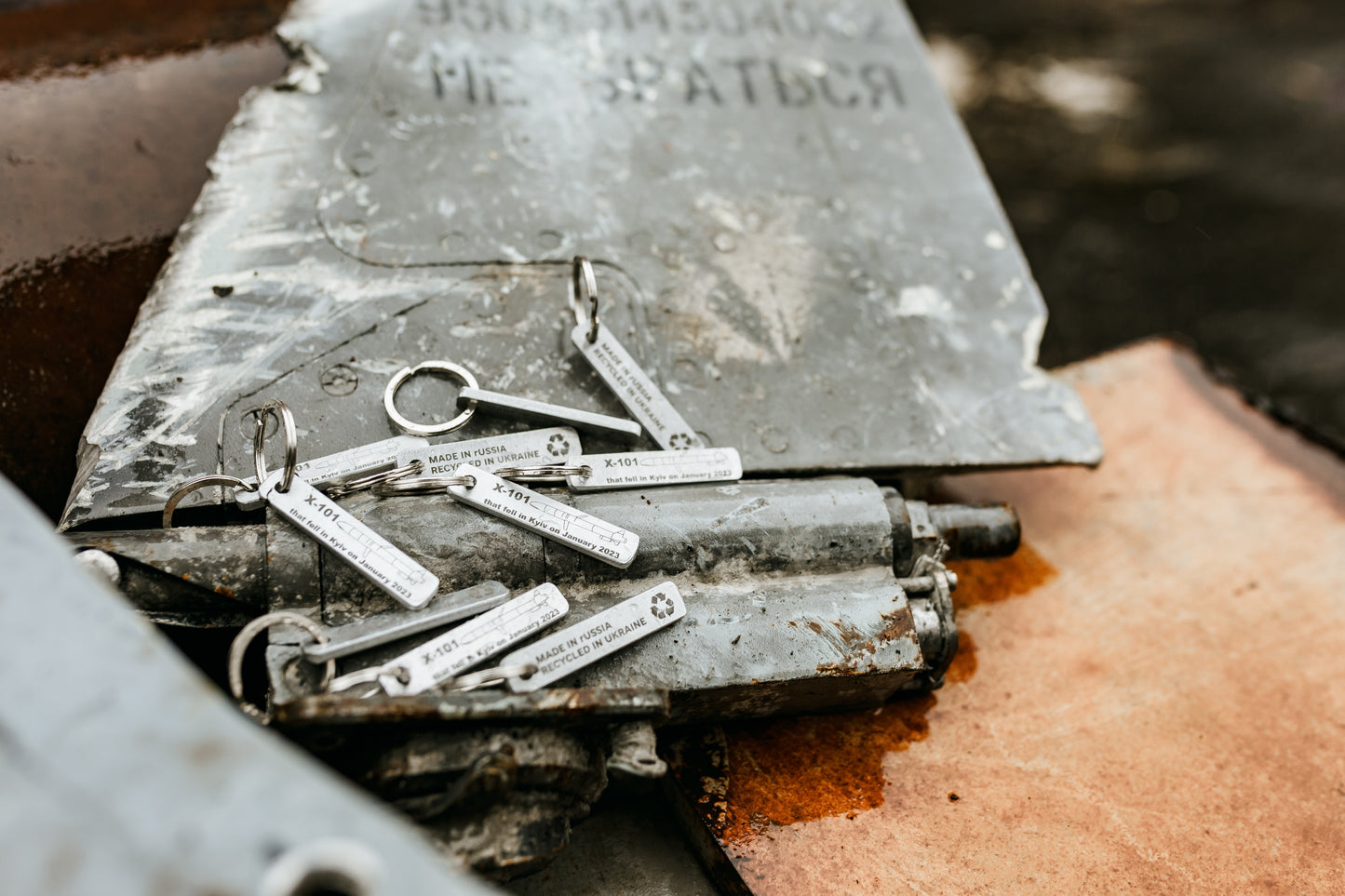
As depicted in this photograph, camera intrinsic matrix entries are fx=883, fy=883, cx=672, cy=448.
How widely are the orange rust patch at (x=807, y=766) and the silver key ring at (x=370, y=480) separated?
0.45 meters

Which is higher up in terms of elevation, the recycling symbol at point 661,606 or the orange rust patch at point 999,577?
the recycling symbol at point 661,606

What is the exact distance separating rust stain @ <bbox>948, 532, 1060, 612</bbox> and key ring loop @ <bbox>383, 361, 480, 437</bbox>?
70 centimetres

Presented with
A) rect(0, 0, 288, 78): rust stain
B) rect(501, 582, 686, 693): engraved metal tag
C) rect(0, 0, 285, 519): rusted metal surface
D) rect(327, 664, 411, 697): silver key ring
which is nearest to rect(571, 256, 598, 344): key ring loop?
rect(501, 582, 686, 693): engraved metal tag

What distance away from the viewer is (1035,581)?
125cm

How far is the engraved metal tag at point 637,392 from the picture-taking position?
1.04 metres

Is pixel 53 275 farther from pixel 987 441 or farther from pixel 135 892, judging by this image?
pixel 987 441

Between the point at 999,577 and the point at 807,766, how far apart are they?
17.9 inches

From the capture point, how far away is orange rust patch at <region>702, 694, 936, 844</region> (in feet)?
3.05

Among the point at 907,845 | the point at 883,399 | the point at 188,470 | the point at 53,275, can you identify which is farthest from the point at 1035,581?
the point at 53,275

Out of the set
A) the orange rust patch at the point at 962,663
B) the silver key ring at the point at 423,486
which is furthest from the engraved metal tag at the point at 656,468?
the orange rust patch at the point at 962,663

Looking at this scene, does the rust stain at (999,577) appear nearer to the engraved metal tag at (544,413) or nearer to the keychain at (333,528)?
the engraved metal tag at (544,413)

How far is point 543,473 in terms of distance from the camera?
954 mm

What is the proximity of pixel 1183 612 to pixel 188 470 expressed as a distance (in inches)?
49.6

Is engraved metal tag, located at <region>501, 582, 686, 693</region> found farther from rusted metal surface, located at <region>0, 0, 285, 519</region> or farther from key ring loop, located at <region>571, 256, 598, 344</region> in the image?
rusted metal surface, located at <region>0, 0, 285, 519</region>
